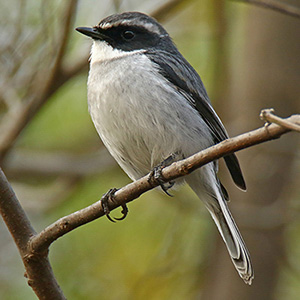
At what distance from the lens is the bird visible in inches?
147

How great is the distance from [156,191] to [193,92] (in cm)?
141

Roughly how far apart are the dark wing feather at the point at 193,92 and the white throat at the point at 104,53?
0.19 m

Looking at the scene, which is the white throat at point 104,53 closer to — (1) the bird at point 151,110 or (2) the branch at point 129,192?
(1) the bird at point 151,110

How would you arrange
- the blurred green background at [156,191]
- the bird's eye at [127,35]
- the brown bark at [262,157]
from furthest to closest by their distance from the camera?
the brown bark at [262,157], the blurred green background at [156,191], the bird's eye at [127,35]

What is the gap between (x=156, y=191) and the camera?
207 inches

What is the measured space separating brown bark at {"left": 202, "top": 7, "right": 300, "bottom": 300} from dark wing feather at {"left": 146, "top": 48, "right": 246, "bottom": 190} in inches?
59.3

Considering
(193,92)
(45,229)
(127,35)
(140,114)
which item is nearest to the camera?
(45,229)

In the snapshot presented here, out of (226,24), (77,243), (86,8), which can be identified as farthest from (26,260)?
(226,24)

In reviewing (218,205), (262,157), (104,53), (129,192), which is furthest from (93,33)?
(262,157)

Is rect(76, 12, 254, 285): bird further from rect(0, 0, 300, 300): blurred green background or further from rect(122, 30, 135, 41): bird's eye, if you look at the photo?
rect(0, 0, 300, 300): blurred green background

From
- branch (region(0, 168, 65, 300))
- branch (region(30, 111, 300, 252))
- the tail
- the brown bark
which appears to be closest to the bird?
the tail

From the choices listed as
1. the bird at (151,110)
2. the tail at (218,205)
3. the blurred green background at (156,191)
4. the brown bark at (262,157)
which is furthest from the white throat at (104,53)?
the brown bark at (262,157)

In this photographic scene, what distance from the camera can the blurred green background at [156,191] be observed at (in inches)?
212

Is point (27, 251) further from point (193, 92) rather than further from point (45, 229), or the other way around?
point (193, 92)
